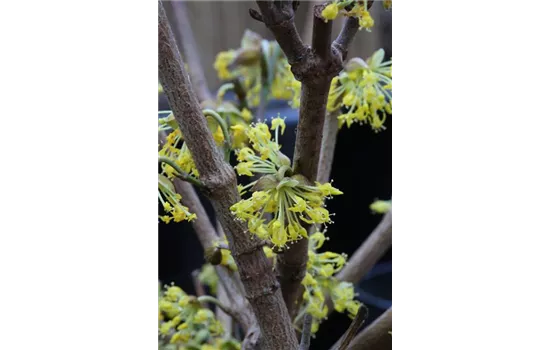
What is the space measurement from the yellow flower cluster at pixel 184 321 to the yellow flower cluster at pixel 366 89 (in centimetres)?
26

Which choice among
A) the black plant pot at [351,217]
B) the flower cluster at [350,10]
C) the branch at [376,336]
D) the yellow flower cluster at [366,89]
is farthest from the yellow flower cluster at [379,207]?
the flower cluster at [350,10]

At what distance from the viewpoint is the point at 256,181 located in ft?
1.32

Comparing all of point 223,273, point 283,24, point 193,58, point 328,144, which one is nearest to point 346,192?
point 328,144

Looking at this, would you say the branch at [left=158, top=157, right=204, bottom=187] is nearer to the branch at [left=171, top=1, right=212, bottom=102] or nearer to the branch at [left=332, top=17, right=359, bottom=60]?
the branch at [left=332, top=17, right=359, bottom=60]

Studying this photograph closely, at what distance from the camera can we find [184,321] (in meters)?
0.61

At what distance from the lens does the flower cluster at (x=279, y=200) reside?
0.39 metres

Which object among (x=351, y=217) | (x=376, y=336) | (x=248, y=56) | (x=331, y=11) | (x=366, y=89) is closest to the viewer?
(x=331, y=11)

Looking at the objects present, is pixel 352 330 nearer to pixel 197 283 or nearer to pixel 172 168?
pixel 172 168

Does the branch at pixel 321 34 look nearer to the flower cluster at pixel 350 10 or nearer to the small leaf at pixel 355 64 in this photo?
the flower cluster at pixel 350 10

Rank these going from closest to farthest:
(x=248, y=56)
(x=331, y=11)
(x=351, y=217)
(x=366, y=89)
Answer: (x=331, y=11)
(x=366, y=89)
(x=351, y=217)
(x=248, y=56)

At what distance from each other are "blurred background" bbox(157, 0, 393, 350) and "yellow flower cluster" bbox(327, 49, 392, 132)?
0.01 metres

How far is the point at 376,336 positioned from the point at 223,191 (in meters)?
0.16

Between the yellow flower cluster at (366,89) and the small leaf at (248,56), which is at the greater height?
the small leaf at (248,56)

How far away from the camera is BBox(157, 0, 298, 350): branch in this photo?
38cm
